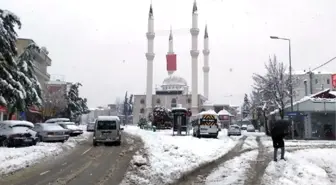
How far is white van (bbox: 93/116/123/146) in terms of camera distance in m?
29.3

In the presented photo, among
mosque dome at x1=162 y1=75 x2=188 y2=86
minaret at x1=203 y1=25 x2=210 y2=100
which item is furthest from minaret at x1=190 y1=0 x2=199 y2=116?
mosque dome at x1=162 y1=75 x2=188 y2=86

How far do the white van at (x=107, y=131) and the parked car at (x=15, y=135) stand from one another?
176 inches

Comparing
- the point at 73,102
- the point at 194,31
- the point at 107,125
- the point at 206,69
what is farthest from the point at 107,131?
the point at 206,69

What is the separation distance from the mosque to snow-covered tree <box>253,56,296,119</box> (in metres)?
65.7

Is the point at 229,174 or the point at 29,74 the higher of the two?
the point at 29,74

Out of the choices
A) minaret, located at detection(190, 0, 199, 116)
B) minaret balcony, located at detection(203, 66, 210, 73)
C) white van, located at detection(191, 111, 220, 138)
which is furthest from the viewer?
minaret balcony, located at detection(203, 66, 210, 73)

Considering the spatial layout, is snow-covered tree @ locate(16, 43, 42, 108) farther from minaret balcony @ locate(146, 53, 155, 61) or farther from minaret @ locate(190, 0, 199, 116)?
minaret balcony @ locate(146, 53, 155, 61)

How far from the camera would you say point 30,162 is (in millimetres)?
17750

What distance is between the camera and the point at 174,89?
14112cm

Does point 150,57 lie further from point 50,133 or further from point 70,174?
point 70,174

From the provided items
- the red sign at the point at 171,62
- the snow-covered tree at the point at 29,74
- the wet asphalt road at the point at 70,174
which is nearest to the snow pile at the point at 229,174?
the wet asphalt road at the point at 70,174

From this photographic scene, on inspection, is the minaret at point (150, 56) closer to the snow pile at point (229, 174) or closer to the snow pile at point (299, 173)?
the snow pile at point (229, 174)

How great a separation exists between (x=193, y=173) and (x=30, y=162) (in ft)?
25.8

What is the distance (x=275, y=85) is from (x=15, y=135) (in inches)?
1358
